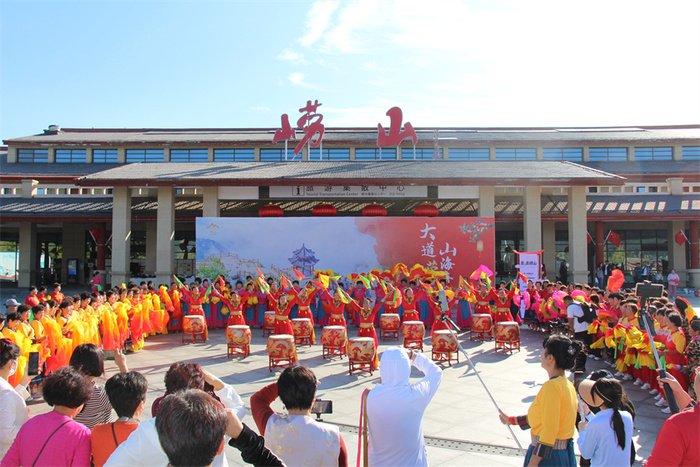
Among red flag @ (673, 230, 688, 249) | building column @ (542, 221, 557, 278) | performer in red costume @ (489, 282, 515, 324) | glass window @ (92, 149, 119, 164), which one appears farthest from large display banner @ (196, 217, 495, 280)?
glass window @ (92, 149, 119, 164)

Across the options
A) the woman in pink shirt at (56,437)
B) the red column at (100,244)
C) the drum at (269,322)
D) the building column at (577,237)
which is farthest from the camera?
the red column at (100,244)

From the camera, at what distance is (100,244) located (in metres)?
22.4

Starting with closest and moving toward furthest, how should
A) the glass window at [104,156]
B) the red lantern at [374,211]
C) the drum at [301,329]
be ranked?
the drum at [301,329] → the red lantern at [374,211] → the glass window at [104,156]

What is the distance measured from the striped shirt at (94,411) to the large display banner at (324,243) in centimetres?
1347

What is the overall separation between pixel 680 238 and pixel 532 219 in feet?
30.7

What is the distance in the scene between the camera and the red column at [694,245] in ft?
74.3

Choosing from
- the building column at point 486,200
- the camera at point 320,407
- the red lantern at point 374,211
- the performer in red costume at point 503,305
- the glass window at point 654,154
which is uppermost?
the glass window at point 654,154

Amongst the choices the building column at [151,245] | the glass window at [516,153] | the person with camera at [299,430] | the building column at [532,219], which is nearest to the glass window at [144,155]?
the building column at [151,245]

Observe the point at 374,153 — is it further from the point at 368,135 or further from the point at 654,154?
the point at 654,154

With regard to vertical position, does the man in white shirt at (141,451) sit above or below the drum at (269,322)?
above

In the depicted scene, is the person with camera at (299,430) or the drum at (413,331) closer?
the person with camera at (299,430)

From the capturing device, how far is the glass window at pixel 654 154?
1021 inches

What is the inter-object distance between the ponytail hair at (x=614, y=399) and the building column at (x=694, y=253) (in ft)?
74.9

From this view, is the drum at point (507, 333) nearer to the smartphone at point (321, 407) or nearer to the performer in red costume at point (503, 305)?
the performer in red costume at point (503, 305)
